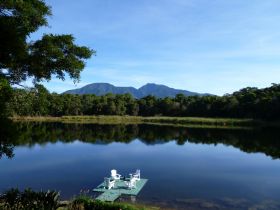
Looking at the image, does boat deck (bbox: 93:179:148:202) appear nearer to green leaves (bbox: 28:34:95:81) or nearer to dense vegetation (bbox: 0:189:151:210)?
dense vegetation (bbox: 0:189:151:210)

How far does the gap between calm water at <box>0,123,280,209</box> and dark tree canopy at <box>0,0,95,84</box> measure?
7.16 feet

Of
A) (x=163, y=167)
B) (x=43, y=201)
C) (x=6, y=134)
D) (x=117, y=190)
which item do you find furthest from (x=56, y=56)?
(x=163, y=167)

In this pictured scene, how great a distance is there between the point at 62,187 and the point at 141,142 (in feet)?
117

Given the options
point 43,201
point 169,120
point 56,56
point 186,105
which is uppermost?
point 186,105

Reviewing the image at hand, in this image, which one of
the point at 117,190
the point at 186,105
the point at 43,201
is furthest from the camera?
the point at 186,105

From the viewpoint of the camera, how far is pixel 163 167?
37062 millimetres

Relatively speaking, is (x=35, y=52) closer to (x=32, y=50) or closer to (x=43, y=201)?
(x=32, y=50)

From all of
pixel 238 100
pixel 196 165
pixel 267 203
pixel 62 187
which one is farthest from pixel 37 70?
pixel 238 100

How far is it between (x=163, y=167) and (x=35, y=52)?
89.9ft

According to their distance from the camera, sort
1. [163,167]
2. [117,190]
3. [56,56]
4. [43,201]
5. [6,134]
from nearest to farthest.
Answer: [6,134] → [56,56] → [43,201] → [117,190] → [163,167]

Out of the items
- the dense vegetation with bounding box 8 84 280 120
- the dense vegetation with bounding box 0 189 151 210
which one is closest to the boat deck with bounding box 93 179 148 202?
the dense vegetation with bounding box 0 189 151 210

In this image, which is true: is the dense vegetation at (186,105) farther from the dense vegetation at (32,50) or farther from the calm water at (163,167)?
the dense vegetation at (32,50)

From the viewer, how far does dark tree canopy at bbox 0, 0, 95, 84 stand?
1041cm

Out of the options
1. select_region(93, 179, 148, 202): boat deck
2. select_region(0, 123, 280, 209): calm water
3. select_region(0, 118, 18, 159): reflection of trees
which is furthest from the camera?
select_region(0, 123, 280, 209): calm water
